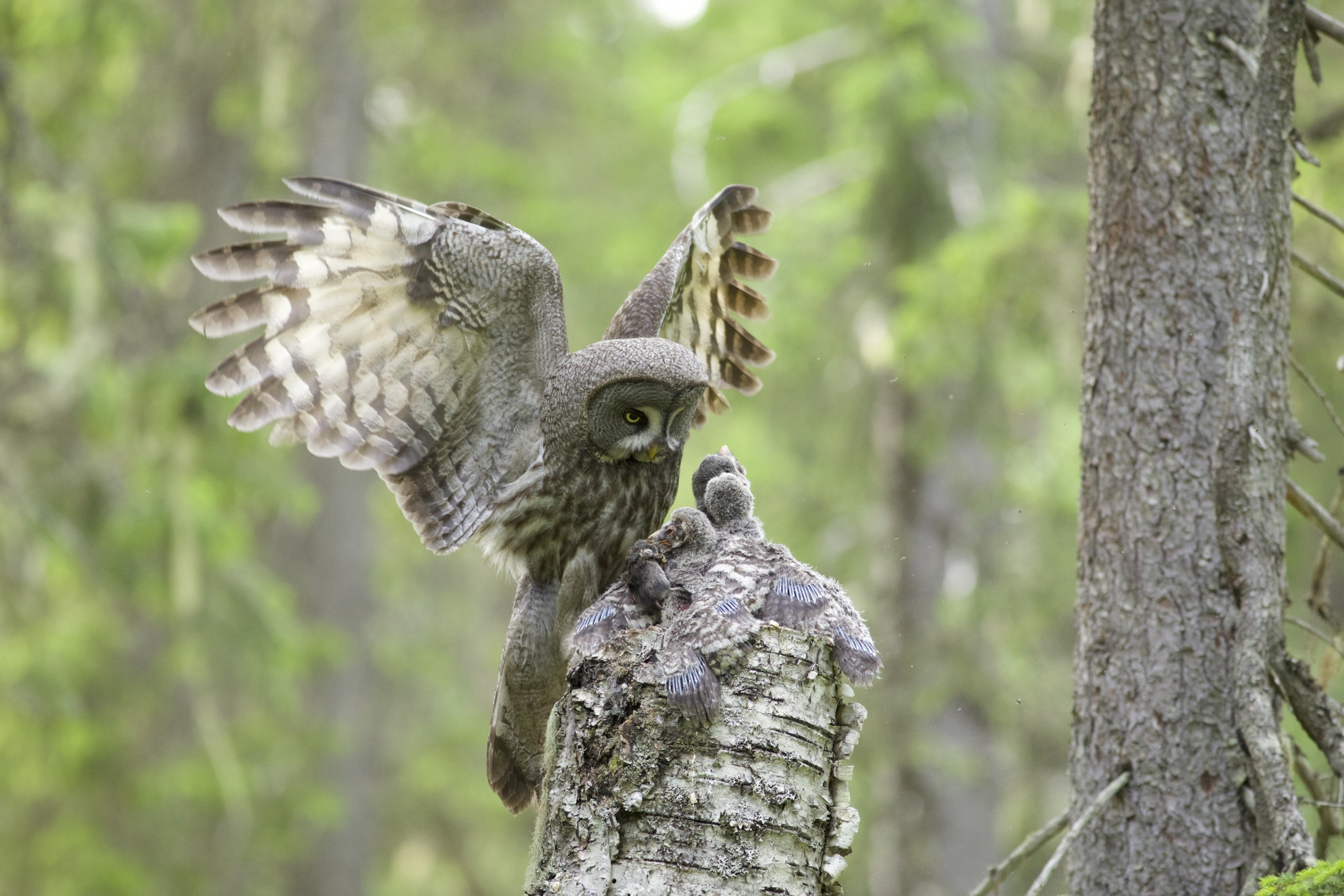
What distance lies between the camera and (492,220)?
3752 mm

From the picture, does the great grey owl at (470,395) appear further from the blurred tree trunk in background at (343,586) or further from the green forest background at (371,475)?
the blurred tree trunk in background at (343,586)

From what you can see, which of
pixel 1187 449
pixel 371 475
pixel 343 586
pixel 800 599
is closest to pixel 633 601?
pixel 800 599

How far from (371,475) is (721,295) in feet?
33.9

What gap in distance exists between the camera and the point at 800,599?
2836mm

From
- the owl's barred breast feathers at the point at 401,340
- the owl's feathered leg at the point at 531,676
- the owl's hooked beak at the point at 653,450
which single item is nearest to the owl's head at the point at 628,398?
the owl's hooked beak at the point at 653,450

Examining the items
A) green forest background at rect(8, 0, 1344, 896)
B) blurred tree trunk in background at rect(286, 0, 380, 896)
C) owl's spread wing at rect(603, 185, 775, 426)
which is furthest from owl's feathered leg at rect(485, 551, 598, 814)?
blurred tree trunk in background at rect(286, 0, 380, 896)

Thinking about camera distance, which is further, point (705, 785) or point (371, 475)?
point (371, 475)

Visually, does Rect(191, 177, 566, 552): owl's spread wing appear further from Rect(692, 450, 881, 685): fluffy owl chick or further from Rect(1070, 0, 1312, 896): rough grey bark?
Rect(1070, 0, 1312, 896): rough grey bark

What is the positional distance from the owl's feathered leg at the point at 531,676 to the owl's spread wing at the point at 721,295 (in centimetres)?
91

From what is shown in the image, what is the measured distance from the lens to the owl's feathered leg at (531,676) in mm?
3787

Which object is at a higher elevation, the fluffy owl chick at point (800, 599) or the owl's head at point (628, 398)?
the owl's head at point (628, 398)

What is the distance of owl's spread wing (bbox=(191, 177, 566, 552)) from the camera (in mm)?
3650

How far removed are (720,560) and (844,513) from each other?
7.76 meters

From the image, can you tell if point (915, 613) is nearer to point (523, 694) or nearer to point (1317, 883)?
point (523, 694)
